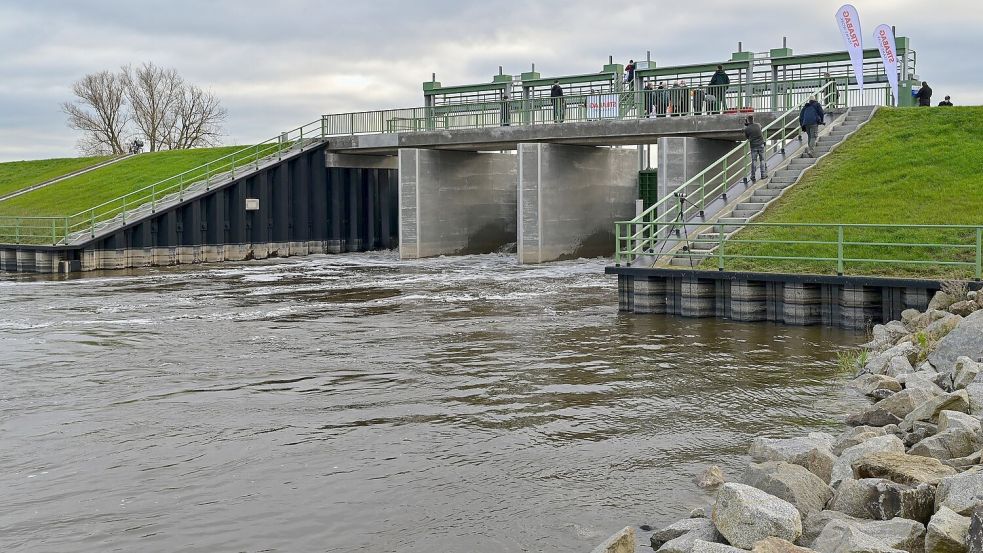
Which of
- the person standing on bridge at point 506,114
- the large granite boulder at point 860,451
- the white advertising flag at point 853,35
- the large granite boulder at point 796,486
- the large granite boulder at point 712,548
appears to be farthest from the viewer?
the person standing on bridge at point 506,114

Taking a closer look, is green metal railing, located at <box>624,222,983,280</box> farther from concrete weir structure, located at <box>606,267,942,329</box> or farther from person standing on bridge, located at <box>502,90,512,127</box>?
person standing on bridge, located at <box>502,90,512,127</box>

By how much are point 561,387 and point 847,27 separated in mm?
22024

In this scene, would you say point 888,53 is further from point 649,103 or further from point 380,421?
point 380,421

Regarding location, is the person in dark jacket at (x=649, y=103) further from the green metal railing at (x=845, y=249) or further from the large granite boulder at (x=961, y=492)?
the large granite boulder at (x=961, y=492)

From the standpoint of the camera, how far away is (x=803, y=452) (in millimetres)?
9008

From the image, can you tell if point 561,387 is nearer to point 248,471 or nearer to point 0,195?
point 248,471

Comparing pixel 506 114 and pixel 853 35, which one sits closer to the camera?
pixel 853 35

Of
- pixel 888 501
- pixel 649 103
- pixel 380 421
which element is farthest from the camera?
pixel 649 103

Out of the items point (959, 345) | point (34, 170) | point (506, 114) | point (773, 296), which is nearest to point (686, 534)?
point (959, 345)

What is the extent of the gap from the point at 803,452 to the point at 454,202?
33.0 m

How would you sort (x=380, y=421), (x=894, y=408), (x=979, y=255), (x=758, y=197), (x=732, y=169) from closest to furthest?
(x=894, y=408)
(x=380, y=421)
(x=979, y=255)
(x=758, y=197)
(x=732, y=169)

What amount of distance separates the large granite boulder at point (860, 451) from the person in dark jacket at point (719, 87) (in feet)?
83.6

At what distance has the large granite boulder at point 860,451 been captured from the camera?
26.7 feet

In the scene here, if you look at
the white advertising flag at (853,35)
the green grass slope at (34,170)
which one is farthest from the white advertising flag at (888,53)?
the green grass slope at (34,170)
